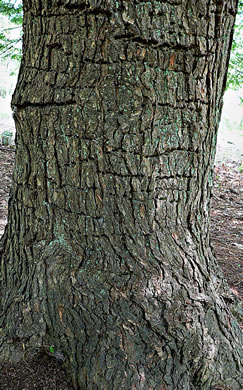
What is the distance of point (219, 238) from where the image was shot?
13.9 feet

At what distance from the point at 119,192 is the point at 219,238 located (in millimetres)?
2915

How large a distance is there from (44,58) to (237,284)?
8.18 feet

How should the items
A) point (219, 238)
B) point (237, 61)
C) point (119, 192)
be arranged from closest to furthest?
point (119, 192)
point (219, 238)
point (237, 61)

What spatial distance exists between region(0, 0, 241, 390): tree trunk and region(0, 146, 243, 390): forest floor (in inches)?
3.6

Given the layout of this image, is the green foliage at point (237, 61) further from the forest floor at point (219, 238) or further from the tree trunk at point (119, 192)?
the tree trunk at point (119, 192)

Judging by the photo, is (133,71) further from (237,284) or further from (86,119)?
(237,284)

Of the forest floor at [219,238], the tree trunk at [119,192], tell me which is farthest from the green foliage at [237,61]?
the tree trunk at [119,192]

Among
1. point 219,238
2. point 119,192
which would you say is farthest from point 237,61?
point 119,192

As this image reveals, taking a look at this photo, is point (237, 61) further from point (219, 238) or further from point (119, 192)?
point (119, 192)

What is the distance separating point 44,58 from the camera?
5.32ft

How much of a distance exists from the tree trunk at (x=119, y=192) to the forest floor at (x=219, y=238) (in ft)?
0.30

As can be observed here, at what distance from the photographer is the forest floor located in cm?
178

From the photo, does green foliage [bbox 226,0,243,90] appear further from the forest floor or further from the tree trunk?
the tree trunk

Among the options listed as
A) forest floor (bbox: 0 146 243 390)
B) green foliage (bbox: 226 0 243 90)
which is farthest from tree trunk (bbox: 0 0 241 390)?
green foliage (bbox: 226 0 243 90)
